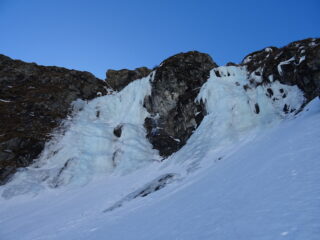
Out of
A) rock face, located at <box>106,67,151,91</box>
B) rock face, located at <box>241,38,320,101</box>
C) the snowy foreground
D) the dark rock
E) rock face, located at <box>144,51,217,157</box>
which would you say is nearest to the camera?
the snowy foreground

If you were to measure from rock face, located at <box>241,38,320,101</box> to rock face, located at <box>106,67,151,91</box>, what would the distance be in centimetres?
2835

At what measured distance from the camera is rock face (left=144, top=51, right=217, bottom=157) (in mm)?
33969

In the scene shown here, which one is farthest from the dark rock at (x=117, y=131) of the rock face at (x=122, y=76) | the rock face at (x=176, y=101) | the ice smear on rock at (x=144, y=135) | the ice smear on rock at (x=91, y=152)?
the rock face at (x=122, y=76)

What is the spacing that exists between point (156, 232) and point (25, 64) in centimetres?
5715

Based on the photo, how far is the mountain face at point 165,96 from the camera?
93.4ft

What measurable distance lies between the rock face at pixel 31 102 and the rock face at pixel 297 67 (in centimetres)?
2834

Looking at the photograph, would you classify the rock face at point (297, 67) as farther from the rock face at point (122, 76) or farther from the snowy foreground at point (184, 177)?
the rock face at point (122, 76)

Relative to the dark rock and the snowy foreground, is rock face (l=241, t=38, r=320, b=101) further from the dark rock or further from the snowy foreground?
the dark rock

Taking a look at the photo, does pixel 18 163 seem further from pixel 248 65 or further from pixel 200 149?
pixel 248 65

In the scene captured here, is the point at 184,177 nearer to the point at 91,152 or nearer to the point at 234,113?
the point at 234,113

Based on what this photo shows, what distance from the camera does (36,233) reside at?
15.9 meters

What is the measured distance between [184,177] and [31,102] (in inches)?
1335

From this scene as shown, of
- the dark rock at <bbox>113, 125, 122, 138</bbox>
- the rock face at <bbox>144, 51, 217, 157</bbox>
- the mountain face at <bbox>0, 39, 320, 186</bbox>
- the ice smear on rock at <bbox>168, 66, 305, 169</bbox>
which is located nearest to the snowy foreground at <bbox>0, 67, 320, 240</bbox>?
the ice smear on rock at <bbox>168, 66, 305, 169</bbox>

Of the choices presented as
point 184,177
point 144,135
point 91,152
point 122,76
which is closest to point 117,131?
point 144,135
